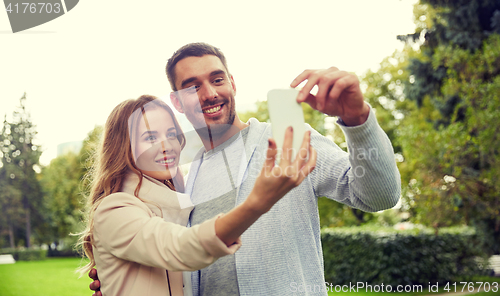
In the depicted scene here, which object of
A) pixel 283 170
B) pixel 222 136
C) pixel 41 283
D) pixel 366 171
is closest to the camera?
pixel 283 170

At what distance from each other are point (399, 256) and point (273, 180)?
962 cm

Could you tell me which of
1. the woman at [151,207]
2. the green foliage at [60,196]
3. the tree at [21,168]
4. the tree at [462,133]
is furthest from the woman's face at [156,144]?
the tree at [21,168]

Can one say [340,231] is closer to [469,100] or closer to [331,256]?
[331,256]

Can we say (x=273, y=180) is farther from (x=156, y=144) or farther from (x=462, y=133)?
(x=462, y=133)

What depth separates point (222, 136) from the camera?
1.99 metres

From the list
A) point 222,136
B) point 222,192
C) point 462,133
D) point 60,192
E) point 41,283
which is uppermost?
point 222,136

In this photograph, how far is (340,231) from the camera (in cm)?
1104

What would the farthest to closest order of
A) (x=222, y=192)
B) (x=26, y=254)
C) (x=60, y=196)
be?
(x=60, y=196) < (x=26, y=254) < (x=222, y=192)

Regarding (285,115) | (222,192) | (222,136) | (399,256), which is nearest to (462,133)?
(399,256)

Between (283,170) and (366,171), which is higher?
(283,170)

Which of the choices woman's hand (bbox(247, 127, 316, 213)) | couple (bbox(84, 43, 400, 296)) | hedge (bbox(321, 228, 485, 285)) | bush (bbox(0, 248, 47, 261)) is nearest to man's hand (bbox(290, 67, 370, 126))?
couple (bbox(84, 43, 400, 296))

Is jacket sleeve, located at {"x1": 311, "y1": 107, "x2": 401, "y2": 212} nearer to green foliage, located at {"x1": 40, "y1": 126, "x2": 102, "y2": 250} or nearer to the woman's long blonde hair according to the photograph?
the woman's long blonde hair

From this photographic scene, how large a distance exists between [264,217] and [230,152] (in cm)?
46

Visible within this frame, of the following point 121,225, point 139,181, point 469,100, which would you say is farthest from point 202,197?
point 469,100
